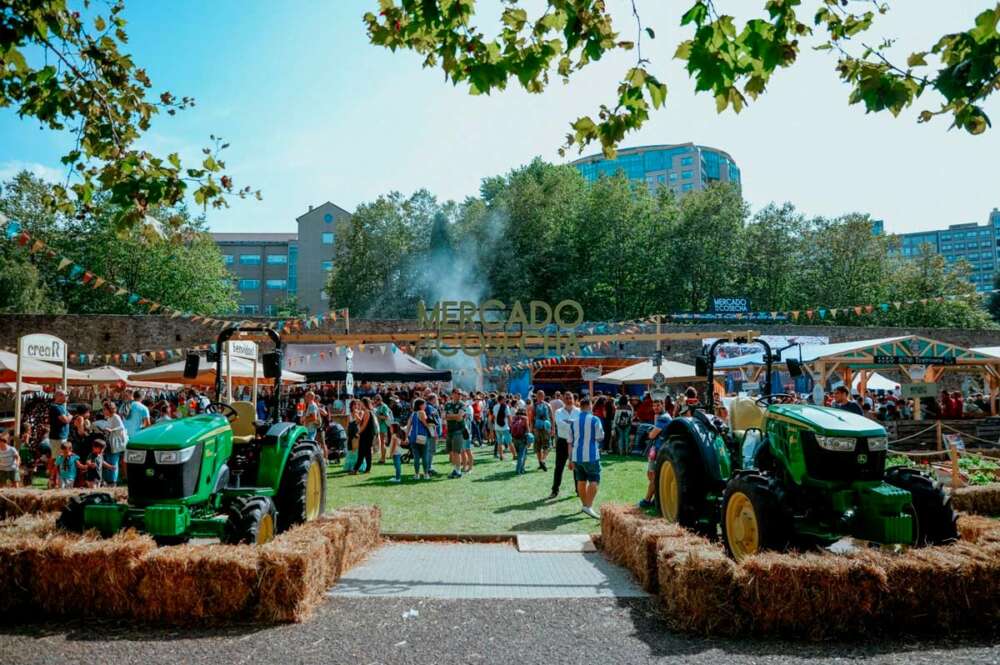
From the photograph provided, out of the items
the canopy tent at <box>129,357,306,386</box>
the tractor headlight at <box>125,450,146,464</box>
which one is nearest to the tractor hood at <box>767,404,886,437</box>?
the tractor headlight at <box>125,450,146,464</box>

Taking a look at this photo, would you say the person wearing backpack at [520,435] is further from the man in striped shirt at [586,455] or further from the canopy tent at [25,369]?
the canopy tent at [25,369]

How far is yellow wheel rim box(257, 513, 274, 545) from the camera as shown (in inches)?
204

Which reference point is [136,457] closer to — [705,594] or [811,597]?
[705,594]

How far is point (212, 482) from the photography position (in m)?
5.64

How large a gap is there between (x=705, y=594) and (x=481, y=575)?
208 cm

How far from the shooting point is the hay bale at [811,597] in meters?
4.22

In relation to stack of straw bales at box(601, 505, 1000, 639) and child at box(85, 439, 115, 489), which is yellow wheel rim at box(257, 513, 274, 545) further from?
child at box(85, 439, 115, 489)

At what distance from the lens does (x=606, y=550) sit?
22.0 feet

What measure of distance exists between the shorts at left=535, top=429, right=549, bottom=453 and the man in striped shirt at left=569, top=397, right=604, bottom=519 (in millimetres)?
4349

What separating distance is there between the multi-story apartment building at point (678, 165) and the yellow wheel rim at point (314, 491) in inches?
2914

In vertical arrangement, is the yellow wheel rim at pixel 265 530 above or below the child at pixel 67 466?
above

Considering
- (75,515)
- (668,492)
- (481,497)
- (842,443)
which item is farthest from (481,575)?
(481,497)

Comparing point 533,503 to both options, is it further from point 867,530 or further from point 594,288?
point 594,288

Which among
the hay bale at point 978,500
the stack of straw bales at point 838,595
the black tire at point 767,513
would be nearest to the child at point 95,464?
the stack of straw bales at point 838,595
